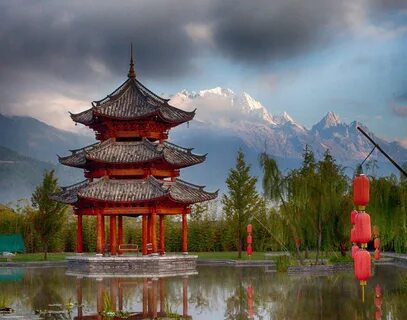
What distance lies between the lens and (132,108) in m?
33.4

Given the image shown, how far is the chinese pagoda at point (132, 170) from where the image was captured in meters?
31.3

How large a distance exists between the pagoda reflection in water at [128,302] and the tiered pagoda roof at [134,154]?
652 centimetres

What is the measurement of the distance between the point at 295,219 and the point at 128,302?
13281 mm

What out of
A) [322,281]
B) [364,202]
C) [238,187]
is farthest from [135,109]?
[364,202]

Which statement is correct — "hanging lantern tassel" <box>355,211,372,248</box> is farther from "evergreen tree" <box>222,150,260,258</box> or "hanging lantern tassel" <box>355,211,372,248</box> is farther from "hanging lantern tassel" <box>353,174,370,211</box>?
"evergreen tree" <box>222,150,260,258</box>

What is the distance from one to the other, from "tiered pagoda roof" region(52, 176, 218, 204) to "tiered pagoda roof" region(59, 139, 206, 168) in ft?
3.23

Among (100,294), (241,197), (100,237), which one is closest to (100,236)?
(100,237)

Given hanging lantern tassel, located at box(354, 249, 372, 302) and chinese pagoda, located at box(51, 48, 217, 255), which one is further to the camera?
chinese pagoda, located at box(51, 48, 217, 255)

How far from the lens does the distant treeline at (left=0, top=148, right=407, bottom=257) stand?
20.0m

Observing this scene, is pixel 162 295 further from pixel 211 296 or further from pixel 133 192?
pixel 133 192

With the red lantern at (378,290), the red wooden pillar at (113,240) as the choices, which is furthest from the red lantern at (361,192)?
the red wooden pillar at (113,240)

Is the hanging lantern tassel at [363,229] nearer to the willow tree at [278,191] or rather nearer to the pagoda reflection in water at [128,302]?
the pagoda reflection in water at [128,302]

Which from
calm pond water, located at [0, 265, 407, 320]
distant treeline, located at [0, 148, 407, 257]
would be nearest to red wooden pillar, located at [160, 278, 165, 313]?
calm pond water, located at [0, 265, 407, 320]

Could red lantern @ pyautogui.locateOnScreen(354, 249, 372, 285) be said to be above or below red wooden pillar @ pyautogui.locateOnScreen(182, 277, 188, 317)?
above
